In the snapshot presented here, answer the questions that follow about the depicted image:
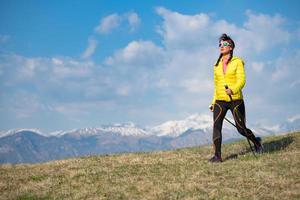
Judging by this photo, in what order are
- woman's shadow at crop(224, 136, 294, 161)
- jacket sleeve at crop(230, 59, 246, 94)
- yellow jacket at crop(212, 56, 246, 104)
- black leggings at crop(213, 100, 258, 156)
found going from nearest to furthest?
1. jacket sleeve at crop(230, 59, 246, 94)
2. yellow jacket at crop(212, 56, 246, 104)
3. black leggings at crop(213, 100, 258, 156)
4. woman's shadow at crop(224, 136, 294, 161)

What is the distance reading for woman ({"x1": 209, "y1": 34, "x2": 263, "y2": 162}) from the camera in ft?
51.9

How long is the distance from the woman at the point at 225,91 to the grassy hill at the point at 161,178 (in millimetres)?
1235

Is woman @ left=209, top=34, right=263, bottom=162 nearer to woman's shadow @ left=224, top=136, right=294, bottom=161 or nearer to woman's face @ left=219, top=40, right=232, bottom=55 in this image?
woman's face @ left=219, top=40, right=232, bottom=55

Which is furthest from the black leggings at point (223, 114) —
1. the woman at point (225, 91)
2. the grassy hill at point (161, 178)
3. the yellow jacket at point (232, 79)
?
the grassy hill at point (161, 178)

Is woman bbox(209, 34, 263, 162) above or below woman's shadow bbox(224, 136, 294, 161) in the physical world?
above

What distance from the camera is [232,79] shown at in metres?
15.9

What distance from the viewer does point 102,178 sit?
45.5 feet

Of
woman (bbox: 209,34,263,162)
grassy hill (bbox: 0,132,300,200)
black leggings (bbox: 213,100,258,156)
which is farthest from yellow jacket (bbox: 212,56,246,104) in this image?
grassy hill (bbox: 0,132,300,200)

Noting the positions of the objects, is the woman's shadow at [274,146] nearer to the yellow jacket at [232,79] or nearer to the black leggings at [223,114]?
the black leggings at [223,114]

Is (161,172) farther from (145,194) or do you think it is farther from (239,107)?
(239,107)

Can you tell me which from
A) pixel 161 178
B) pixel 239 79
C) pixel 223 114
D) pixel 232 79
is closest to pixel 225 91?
pixel 232 79

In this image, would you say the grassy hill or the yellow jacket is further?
the yellow jacket

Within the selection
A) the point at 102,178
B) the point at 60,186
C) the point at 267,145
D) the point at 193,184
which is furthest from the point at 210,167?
the point at 267,145

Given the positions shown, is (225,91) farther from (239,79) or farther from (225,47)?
(225,47)
